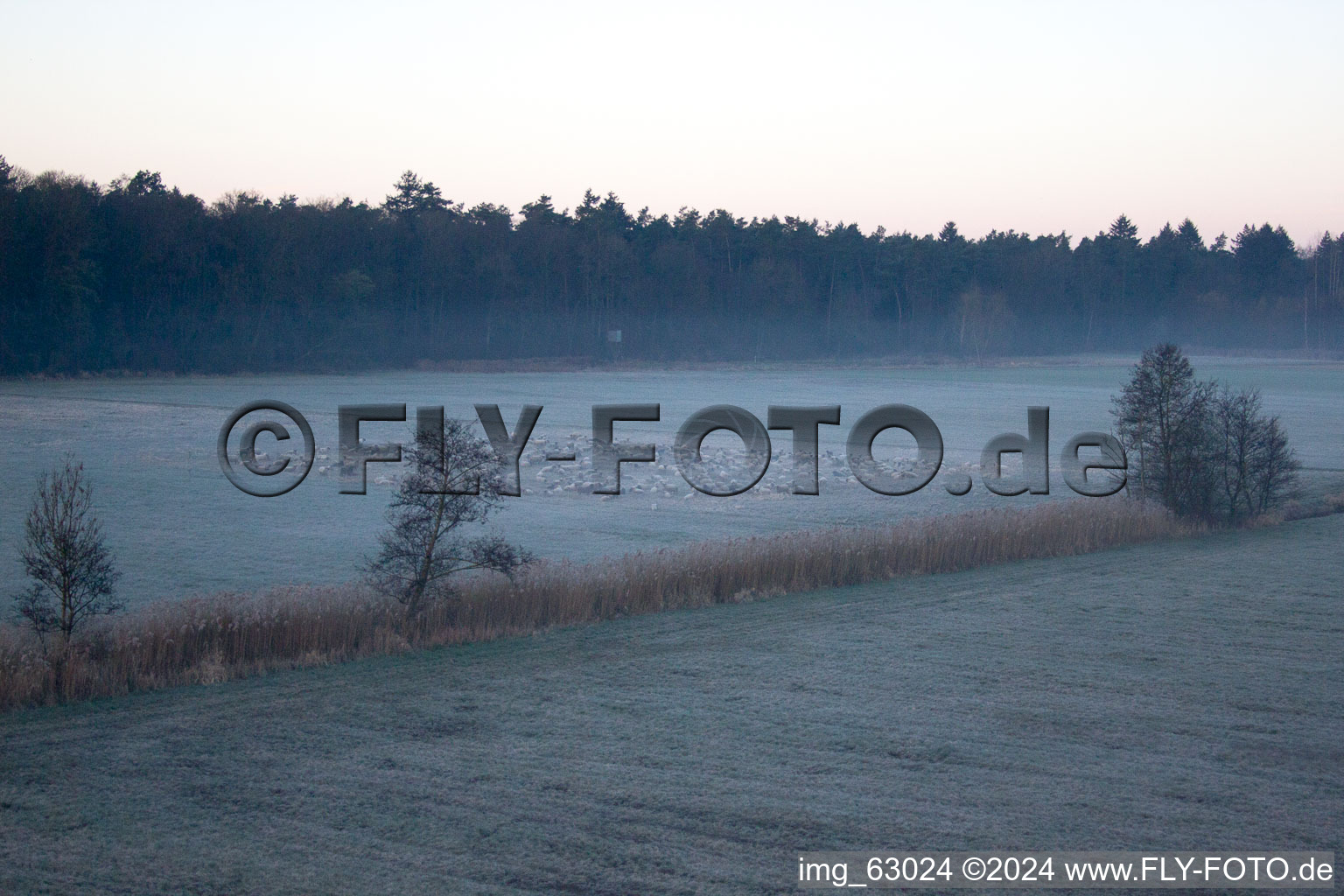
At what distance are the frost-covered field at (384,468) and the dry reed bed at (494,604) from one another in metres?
2.52

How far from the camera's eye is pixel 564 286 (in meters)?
94.2

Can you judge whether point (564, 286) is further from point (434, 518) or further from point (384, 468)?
point (434, 518)

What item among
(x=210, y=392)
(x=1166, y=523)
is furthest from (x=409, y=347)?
(x=1166, y=523)

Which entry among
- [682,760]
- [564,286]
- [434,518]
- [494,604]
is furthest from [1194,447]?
[564,286]

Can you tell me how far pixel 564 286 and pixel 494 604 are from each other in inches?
3344

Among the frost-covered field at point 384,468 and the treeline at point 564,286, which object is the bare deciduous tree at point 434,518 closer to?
the frost-covered field at point 384,468

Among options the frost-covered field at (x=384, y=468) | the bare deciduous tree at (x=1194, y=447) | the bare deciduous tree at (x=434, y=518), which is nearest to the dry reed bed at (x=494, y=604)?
the bare deciduous tree at (x=434, y=518)

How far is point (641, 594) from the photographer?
11.9m

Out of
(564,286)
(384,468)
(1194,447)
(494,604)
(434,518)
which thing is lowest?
(494,604)

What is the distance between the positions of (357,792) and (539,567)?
257 inches

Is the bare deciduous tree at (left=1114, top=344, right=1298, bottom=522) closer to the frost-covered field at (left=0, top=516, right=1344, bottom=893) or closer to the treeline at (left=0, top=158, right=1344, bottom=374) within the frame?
the frost-covered field at (left=0, top=516, right=1344, bottom=893)

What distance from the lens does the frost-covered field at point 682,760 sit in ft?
17.9

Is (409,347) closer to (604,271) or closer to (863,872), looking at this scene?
(604,271)

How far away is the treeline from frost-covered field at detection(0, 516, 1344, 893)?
60.8 meters
